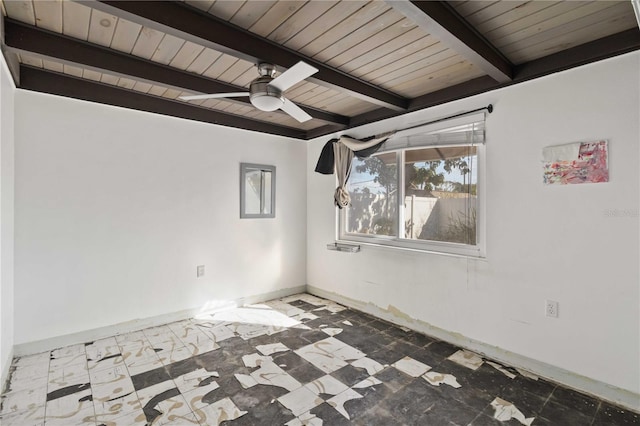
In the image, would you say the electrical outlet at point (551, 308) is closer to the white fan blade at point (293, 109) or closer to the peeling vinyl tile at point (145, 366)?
the white fan blade at point (293, 109)

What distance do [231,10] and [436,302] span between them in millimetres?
2893

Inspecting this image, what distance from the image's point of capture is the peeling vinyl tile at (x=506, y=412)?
1.89m

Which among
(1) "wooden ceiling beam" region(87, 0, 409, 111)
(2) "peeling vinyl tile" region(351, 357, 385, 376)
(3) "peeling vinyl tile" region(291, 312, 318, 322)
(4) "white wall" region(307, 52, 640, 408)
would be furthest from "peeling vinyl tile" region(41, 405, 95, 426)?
(4) "white wall" region(307, 52, 640, 408)

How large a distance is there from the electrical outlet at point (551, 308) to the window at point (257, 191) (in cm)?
309

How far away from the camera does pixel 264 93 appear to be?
212 centimetres

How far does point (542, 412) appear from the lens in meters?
1.95

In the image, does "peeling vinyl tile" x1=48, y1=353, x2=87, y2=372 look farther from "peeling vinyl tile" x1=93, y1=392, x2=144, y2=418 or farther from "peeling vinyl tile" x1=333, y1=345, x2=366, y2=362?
"peeling vinyl tile" x1=333, y1=345, x2=366, y2=362

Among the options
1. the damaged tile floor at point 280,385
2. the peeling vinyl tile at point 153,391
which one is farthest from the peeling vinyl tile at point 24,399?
the peeling vinyl tile at point 153,391

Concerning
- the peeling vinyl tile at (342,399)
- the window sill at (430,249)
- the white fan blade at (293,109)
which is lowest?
the peeling vinyl tile at (342,399)

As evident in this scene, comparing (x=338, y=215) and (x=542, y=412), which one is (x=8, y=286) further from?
(x=542, y=412)

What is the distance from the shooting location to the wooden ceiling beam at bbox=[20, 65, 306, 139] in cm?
260

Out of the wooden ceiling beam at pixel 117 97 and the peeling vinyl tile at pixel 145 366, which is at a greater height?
the wooden ceiling beam at pixel 117 97

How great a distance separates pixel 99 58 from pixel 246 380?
2.56 metres

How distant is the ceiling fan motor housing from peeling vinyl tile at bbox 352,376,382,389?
6.94ft
